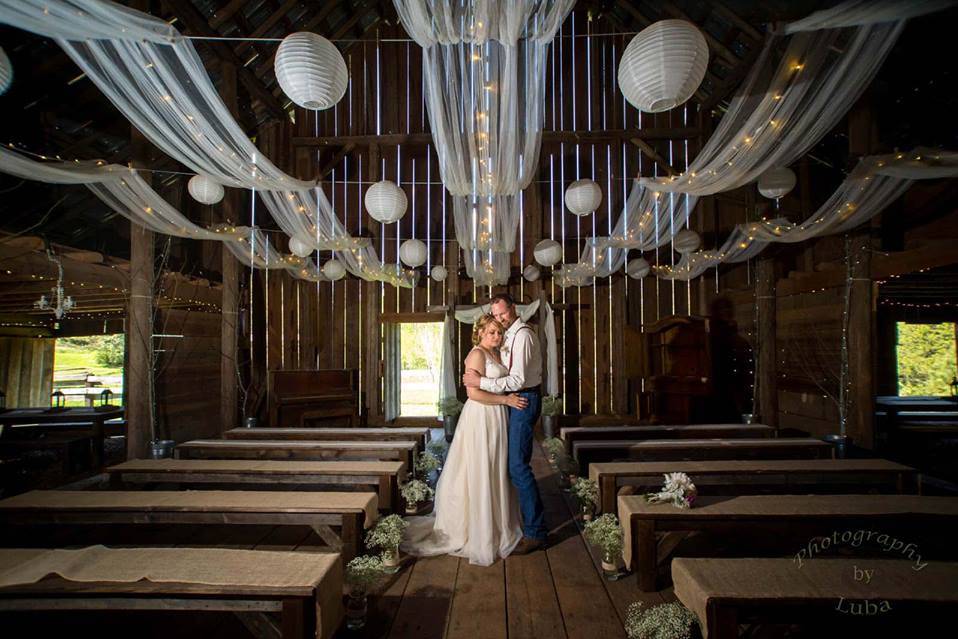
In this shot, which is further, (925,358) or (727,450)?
(925,358)

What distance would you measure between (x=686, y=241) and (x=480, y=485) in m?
5.63

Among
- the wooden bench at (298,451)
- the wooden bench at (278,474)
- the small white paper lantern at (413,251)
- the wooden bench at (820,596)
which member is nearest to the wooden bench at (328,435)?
the wooden bench at (298,451)

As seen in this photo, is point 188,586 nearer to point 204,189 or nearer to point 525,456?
point 525,456

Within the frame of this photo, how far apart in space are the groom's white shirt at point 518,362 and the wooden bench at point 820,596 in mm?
1409

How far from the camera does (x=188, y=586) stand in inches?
71.9

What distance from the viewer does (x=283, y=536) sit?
3455 mm

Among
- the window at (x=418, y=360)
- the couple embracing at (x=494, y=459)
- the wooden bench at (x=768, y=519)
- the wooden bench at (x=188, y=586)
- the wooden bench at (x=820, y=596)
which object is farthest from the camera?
the window at (x=418, y=360)

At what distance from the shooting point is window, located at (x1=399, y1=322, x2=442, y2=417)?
34.6ft

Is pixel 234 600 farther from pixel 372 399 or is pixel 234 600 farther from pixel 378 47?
pixel 378 47

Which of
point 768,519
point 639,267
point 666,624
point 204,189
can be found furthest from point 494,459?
point 639,267

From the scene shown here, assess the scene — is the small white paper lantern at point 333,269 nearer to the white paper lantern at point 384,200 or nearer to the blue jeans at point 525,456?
the white paper lantern at point 384,200

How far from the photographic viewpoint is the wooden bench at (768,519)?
251cm

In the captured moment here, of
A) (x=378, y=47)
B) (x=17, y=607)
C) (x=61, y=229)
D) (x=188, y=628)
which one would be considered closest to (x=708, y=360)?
(x=188, y=628)

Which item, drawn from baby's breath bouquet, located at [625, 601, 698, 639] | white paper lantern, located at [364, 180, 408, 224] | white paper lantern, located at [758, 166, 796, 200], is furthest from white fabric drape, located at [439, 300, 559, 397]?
baby's breath bouquet, located at [625, 601, 698, 639]
